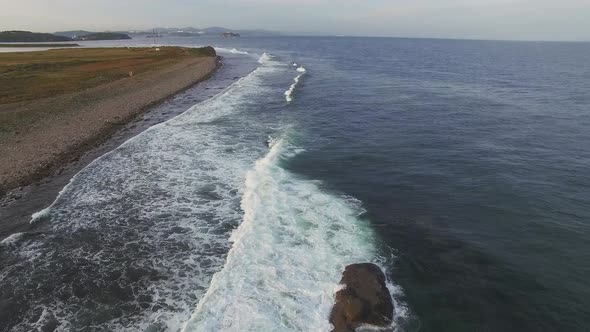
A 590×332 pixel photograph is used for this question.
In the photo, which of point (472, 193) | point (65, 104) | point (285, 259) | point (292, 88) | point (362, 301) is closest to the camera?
point (362, 301)

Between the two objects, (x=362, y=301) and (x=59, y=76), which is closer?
(x=362, y=301)

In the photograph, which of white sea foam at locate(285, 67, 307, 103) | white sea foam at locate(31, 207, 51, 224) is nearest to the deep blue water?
white sea foam at locate(285, 67, 307, 103)

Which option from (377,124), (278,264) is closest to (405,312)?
(278,264)

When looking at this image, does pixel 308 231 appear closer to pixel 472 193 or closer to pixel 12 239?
pixel 472 193

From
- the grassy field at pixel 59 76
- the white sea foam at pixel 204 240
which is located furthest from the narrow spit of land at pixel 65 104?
the white sea foam at pixel 204 240

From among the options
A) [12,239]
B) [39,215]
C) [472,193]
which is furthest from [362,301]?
[39,215]

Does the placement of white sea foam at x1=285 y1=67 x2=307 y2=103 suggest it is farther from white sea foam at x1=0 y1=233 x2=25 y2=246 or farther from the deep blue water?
white sea foam at x1=0 y1=233 x2=25 y2=246
